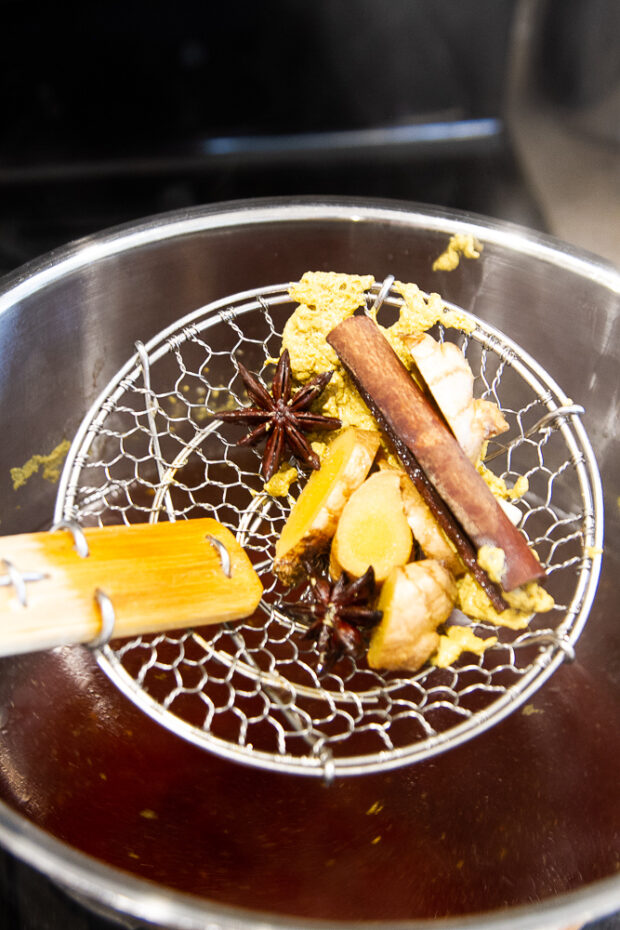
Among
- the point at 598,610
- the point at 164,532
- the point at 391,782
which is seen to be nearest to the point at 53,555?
the point at 164,532

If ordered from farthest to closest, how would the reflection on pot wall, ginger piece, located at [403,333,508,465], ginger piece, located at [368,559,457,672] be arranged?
the reflection on pot wall
ginger piece, located at [403,333,508,465]
ginger piece, located at [368,559,457,672]

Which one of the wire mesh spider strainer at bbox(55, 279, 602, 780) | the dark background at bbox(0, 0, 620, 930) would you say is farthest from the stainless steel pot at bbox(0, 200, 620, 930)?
the dark background at bbox(0, 0, 620, 930)

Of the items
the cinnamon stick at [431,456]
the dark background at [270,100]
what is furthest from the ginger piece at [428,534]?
the dark background at [270,100]

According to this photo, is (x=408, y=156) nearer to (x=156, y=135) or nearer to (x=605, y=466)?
(x=156, y=135)

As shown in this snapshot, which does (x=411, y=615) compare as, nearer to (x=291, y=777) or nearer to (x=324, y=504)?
(x=324, y=504)

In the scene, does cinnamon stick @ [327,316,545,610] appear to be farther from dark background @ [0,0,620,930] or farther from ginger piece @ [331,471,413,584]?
dark background @ [0,0,620,930]

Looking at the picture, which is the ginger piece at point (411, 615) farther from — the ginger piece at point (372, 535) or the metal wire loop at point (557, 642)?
the metal wire loop at point (557, 642)
